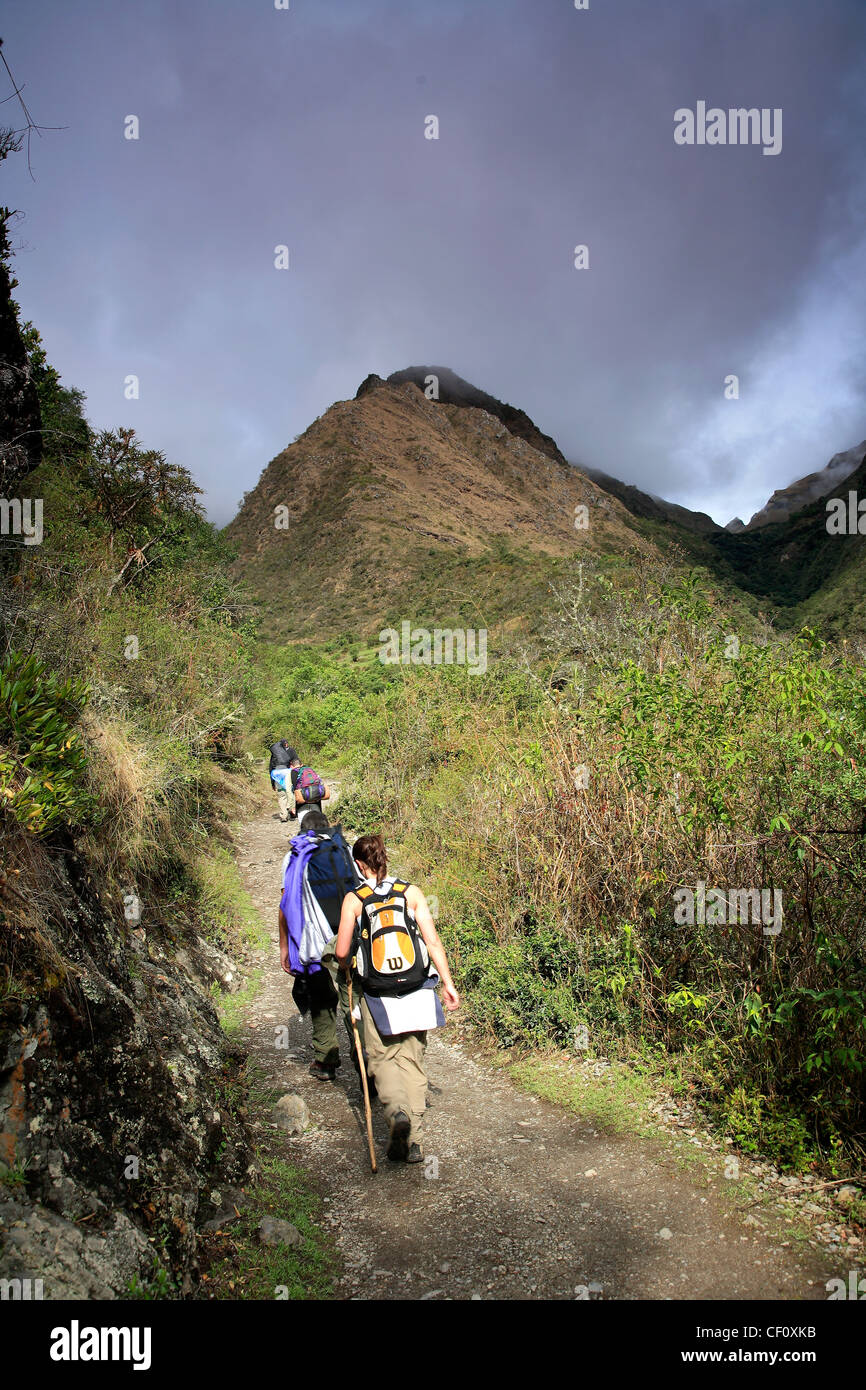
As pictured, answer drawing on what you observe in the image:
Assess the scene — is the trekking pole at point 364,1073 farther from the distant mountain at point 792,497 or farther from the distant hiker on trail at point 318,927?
the distant mountain at point 792,497

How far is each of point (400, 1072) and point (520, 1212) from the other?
2.74ft

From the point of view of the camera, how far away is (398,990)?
12.4ft

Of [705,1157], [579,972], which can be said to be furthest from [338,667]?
[705,1157]

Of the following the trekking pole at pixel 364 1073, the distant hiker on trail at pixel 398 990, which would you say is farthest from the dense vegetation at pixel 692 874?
the trekking pole at pixel 364 1073

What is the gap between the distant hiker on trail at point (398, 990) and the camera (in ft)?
12.4

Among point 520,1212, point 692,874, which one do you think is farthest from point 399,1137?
point 692,874

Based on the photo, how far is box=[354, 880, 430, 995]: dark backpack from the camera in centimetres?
377

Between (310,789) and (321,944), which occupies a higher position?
(310,789)

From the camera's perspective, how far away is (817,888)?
3785 mm

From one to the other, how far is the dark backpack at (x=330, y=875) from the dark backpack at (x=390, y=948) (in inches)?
26.7

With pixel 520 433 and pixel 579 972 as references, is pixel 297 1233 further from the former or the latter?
pixel 520 433

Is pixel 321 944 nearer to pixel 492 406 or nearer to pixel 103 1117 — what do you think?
pixel 103 1117

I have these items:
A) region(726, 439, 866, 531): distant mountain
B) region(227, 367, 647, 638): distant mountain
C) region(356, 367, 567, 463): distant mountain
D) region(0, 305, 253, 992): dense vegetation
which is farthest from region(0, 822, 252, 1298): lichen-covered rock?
region(726, 439, 866, 531): distant mountain

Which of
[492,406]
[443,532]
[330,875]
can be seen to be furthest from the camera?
[492,406]
